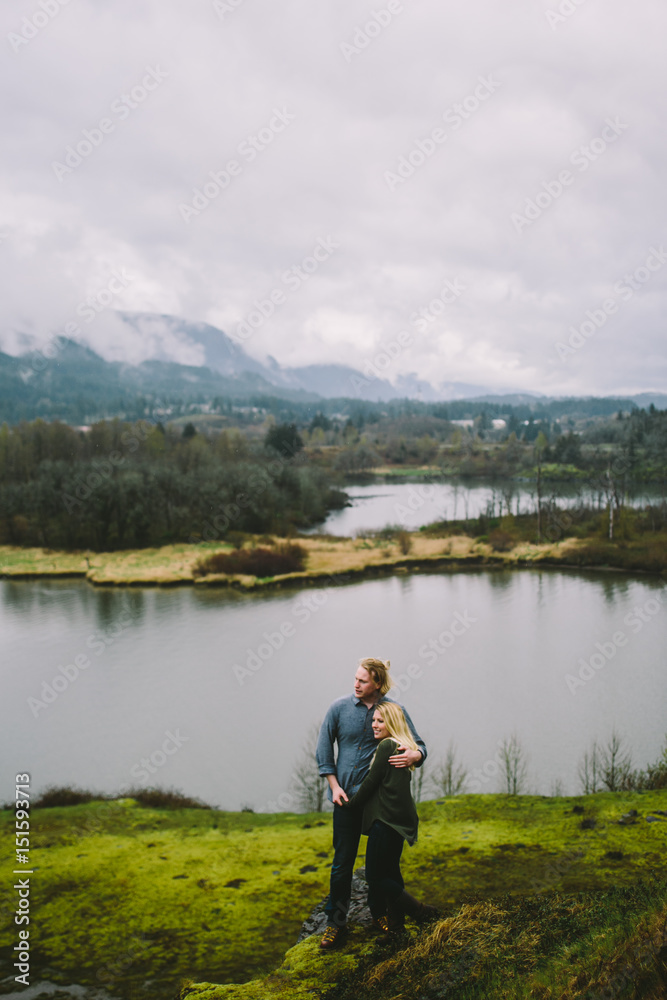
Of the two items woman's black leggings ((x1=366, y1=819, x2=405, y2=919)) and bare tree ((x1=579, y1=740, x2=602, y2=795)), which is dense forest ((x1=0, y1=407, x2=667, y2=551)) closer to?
bare tree ((x1=579, y1=740, x2=602, y2=795))

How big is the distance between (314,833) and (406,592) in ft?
83.1

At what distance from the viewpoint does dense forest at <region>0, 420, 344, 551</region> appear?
151 ft

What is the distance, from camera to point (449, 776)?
40.6 ft

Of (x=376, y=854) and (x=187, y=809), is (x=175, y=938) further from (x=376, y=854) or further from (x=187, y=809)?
(x=187, y=809)

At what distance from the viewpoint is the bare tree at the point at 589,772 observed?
1248 cm

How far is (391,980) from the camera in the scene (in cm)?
392

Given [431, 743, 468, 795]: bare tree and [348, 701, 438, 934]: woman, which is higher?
[348, 701, 438, 934]: woman

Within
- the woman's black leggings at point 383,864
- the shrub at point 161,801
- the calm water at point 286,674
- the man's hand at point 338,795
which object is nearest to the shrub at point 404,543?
the calm water at point 286,674

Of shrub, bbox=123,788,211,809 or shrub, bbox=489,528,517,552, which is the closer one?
shrub, bbox=123,788,211,809

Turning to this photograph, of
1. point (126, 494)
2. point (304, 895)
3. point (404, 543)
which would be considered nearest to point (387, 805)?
point (304, 895)

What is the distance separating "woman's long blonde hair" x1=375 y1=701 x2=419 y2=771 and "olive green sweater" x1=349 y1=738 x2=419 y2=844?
68 millimetres

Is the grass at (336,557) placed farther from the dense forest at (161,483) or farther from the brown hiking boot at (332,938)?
the brown hiking boot at (332,938)

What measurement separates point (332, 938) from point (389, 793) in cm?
136

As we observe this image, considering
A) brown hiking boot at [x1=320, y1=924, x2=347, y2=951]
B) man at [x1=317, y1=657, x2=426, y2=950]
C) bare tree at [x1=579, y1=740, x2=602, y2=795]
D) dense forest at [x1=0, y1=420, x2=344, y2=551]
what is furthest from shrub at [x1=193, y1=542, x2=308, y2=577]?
man at [x1=317, y1=657, x2=426, y2=950]
